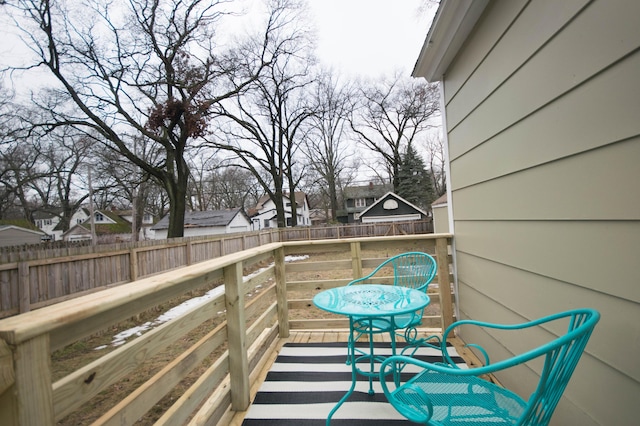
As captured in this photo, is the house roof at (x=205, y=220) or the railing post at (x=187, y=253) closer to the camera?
the railing post at (x=187, y=253)

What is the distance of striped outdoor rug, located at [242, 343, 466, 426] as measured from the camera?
5.16 feet

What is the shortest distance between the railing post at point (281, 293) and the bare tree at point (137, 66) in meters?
7.72

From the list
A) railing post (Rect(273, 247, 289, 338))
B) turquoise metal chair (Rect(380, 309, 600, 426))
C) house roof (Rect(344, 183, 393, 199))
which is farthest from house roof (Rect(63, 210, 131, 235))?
turquoise metal chair (Rect(380, 309, 600, 426))

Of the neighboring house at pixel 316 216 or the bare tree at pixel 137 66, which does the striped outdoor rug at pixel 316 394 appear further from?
the neighboring house at pixel 316 216

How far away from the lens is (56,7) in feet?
24.4

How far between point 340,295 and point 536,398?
121 centimetres

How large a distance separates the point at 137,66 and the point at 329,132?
38.4ft

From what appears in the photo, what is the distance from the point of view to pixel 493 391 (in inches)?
44.4

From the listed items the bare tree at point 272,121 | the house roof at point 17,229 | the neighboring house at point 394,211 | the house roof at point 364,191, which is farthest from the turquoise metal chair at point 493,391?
the house roof at point 364,191

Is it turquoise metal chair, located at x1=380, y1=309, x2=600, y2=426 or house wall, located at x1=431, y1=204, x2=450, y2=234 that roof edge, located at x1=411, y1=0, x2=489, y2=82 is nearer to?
turquoise metal chair, located at x1=380, y1=309, x2=600, y2=426

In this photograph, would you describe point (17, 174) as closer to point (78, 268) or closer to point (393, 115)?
point (78, 268)

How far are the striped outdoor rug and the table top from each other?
580mm

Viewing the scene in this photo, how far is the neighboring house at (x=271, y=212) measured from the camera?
28766 mm

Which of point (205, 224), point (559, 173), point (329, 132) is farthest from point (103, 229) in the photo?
point (559, 173)
